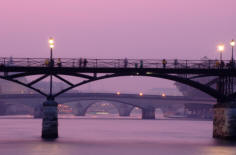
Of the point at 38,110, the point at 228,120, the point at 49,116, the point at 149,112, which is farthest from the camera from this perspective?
the point at 149,112

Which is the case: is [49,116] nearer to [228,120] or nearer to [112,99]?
[228,120]

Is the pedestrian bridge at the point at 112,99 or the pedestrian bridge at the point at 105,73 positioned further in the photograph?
the pedestrian bridge at the point at 112,99

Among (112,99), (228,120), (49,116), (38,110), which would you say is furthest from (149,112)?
(49,116)

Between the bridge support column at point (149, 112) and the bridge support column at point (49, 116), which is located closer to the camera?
the bridge support column at point (49, 116)

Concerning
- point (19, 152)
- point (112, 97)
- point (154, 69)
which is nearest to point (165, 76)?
point (154, 69)

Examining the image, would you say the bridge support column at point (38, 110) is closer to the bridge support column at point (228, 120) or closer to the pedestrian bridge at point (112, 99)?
the pedestrian bridge at point (112, 99)

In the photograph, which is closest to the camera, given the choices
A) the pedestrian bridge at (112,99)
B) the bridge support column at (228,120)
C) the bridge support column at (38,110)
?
the bridge support column at (228,120)

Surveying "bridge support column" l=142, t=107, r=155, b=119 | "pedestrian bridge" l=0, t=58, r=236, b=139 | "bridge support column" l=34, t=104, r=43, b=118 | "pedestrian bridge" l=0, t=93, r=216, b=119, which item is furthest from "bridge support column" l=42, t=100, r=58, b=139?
"bridge support column" l=142, t=107, r=155, b=119

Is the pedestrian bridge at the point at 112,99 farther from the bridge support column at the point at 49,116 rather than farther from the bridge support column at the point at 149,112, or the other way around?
the bridge support column at the point at 49,116

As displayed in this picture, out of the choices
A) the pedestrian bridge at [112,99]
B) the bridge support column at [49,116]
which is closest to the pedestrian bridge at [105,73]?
the bridge support column at [49,116]

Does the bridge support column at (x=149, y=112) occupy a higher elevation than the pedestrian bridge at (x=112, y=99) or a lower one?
lower

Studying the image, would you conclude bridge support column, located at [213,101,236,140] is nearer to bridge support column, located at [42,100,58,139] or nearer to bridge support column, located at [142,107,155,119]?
bridge support column, located at [42,100,58,139]

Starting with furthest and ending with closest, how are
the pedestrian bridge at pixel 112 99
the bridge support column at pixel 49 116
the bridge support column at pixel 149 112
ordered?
the bridge support column at pixel 149 112, the pedestrian bridge at pixel 112 99, the bridge support column at pixel 49 116

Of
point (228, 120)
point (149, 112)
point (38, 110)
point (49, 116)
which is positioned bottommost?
point (149, 112)
